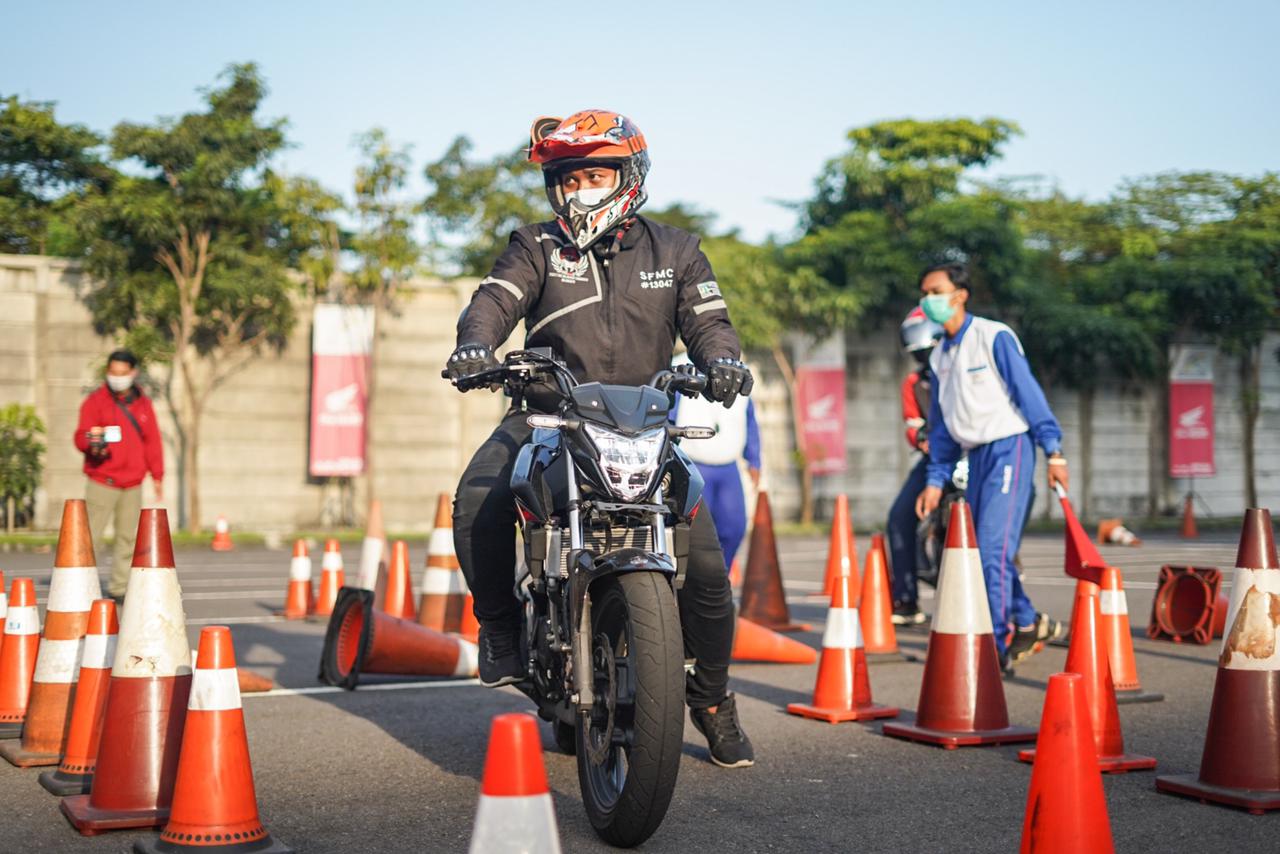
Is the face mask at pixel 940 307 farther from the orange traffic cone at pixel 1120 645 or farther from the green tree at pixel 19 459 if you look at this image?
the green tree at pixel 19 459

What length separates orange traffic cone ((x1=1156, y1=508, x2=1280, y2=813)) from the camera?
15.9ft

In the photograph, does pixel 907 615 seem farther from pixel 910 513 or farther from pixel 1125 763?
pixel 1125 763

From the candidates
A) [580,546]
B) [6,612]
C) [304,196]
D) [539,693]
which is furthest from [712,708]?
[304,196]

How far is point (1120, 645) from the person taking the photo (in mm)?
7207

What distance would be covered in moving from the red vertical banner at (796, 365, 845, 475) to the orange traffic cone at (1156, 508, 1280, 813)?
22782 millimetres

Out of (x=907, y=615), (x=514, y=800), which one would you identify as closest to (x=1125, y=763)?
(x=514, y=800)

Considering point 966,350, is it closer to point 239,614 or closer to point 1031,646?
point 1031,646

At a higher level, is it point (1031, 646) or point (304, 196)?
point (304, 196)

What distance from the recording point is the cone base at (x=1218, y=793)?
472cm

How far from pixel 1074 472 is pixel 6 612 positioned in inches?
1077

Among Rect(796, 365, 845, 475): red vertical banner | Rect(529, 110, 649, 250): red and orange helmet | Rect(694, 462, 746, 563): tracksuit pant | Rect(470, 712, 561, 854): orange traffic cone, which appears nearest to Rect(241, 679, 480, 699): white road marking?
Rect(694, 462, 746, 563): tracksuit pant

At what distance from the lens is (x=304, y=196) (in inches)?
939

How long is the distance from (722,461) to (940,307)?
5.54 feet

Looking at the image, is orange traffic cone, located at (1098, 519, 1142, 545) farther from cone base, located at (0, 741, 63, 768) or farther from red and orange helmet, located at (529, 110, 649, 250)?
cone base, located at (0, 741, 63, 768)
